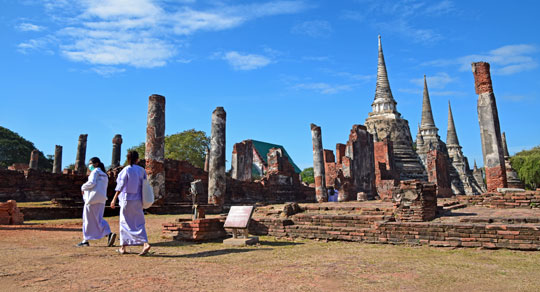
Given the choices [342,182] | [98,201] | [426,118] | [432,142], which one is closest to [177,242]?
A: [98,201]

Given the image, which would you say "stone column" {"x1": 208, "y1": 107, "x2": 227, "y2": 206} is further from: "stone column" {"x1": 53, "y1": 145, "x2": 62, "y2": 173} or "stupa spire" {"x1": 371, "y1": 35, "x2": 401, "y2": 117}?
"stupa spire" {"x1": 371, "y1": 35, "x2": 401, "y2": 117}

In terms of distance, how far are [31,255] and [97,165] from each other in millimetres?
1781

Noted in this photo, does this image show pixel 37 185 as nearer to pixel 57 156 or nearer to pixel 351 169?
pixel 57 156

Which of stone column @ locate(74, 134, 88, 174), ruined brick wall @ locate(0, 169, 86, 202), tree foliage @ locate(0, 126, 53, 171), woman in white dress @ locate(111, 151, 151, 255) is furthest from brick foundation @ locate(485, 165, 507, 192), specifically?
tree foliage @ locate(0, 126, 53, 171)

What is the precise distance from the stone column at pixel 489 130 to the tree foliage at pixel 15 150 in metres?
42.2

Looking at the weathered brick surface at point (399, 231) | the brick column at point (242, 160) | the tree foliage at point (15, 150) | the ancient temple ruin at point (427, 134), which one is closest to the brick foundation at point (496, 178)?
the weathered brick surface at point (399, 231)

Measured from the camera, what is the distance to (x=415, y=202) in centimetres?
764

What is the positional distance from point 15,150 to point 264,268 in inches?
1847

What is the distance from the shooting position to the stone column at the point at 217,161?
51.1 ft

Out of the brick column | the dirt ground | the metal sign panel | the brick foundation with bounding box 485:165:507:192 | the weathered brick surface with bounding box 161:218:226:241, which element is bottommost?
the dirt ground

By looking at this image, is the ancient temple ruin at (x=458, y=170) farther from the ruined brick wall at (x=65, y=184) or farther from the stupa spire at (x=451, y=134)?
the ruined brick wall at (x=65, y=184)

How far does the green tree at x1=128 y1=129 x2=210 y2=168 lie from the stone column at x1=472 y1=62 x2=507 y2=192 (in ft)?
91.8

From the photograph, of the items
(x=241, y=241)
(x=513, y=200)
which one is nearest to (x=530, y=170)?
(x=513, y=200)

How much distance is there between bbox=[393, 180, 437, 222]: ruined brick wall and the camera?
24.7 feet
